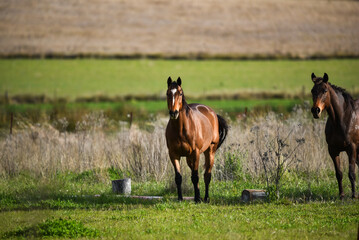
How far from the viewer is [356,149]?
41.5ft

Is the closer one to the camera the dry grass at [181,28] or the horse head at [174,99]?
the horse head at [174,99]

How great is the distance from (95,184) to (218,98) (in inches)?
1042

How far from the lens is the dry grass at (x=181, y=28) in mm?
56125

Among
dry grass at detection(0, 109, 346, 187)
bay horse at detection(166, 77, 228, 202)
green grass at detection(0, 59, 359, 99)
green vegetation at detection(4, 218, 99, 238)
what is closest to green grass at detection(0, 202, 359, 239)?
green vegetation at detection(4, 218, 99, 238)

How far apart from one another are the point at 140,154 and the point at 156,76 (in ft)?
113

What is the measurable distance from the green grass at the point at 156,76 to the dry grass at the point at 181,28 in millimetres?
1930

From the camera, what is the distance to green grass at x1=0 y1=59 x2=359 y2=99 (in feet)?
144

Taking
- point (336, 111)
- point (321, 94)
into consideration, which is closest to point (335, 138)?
point (336, 111)

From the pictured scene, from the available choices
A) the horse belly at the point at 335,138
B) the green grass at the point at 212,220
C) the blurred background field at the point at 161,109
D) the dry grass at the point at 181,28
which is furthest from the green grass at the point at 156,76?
the green grass at the point at 212,220

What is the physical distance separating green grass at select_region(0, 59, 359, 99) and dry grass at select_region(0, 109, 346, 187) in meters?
24.1

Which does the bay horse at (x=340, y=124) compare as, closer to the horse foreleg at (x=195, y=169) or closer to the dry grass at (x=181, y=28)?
the horse foreleg at (x=195, y=169)

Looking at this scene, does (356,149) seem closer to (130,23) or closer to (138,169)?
(138,169)

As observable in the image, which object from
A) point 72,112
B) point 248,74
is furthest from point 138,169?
point 248,74

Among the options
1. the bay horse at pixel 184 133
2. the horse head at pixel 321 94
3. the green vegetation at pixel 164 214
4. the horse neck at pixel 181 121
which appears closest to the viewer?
the green vegetation at pixel 164 214
